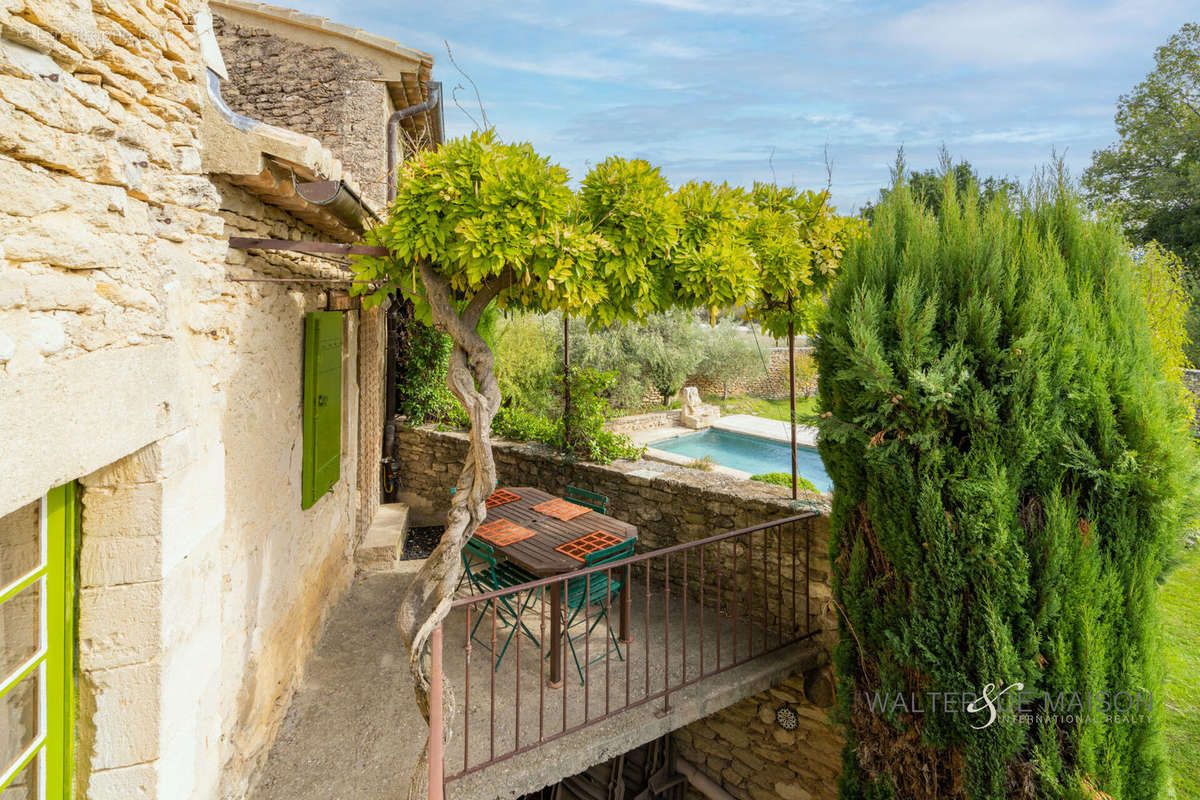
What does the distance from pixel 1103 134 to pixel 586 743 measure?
30545 millimetres

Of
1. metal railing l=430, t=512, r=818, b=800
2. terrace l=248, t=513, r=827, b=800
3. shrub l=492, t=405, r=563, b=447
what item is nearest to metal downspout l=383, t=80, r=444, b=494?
shrub l=492, t=405, r=563, b=447

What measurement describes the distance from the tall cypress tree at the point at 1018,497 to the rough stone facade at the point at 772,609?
1.12 m

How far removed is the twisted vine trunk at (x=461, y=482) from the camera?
342 cm

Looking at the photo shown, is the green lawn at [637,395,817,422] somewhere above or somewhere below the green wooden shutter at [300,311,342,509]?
below

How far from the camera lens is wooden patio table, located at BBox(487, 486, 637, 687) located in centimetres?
403

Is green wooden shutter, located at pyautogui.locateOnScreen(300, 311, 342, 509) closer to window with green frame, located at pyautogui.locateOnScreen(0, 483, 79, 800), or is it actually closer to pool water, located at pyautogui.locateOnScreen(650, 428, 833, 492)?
window with green frame, located at pyautogui.locateOnScreen(0, 483, 79, 800)

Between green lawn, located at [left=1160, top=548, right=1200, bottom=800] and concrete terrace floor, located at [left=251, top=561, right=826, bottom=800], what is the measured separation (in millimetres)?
2476

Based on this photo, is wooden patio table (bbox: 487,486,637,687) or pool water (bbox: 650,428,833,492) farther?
pool water (bbox: 650,428,833,492)

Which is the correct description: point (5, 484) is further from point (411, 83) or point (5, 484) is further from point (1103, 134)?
point (1103, 134)

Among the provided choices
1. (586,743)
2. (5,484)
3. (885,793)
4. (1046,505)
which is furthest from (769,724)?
(5,484)

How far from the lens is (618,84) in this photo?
12820mm

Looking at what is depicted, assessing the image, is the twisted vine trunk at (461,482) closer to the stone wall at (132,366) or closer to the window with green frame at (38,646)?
the stone wall at (132,366)

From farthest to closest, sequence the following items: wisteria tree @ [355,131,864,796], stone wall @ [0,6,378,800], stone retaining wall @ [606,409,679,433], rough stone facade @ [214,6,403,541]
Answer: stone retaining wall @ [606,409,679,433] → rough stone facade @ [214,6,403,541] → wisteria tree @ [355,131,864,796] → stone wall @ [0,6,378,800]

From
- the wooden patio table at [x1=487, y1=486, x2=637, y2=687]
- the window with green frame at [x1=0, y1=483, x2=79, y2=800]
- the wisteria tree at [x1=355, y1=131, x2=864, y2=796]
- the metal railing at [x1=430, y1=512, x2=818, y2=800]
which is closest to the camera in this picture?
the window with green frame at [x1=0, y1=483, x2=79, y2=800]
